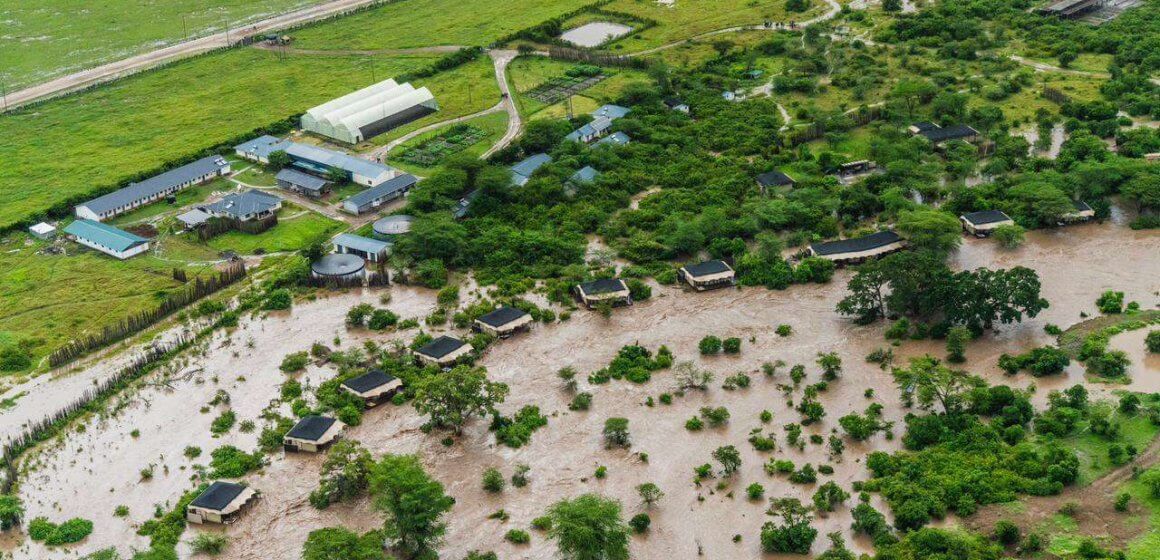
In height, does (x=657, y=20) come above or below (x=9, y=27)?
below

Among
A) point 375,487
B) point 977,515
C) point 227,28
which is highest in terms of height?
point 227,28

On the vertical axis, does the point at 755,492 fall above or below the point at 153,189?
below

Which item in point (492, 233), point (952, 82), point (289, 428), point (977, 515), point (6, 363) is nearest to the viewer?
point (977, 515)

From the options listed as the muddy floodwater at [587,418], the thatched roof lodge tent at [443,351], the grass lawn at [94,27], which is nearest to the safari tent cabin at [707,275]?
the muddy floodwater at [587,418]

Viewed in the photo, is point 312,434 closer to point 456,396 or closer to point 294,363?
point 456,396

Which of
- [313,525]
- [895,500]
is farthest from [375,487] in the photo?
[895,500]

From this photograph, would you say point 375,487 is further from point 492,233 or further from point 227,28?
point 227,28

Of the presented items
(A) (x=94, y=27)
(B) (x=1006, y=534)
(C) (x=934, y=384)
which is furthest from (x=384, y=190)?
(A) (x=94, y=27)
